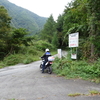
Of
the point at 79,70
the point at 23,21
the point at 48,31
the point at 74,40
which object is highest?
the point at 23,21

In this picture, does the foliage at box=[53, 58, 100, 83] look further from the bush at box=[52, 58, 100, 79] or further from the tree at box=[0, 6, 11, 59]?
the tree at box=[0, 6, 11, 59]

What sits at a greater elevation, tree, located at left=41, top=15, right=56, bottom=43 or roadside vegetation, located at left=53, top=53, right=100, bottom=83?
tree, located at left=41, top=15, right=56, bottom=43

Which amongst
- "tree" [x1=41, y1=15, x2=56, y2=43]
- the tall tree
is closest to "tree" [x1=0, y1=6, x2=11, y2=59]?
the tall tree

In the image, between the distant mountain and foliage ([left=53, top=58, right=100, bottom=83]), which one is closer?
foliage ([left=53, top=58, right=100, bottom=83])

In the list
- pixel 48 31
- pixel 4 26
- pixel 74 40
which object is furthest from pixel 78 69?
pixel 48 31

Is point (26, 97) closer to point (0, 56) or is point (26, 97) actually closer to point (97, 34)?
point (97, 34)

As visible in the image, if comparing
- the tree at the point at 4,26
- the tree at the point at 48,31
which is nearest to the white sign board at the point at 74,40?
the tree at the point at 4,26

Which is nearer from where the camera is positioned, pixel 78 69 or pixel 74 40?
pixel 78 69

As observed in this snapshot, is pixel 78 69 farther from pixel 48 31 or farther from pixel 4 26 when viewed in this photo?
pixel 48 31

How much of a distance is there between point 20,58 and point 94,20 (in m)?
11.9

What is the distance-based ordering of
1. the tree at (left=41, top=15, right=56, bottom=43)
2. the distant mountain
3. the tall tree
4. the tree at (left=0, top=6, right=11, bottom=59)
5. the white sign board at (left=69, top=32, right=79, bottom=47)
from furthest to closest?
the distant mountain, the tree at (left=41, top=15, right=56, bottom=43), the tree at (left=0, top=6, right=11, bottom=59), the white sign board at (left=69, top=32, right=79, bottom=47), the tall tree

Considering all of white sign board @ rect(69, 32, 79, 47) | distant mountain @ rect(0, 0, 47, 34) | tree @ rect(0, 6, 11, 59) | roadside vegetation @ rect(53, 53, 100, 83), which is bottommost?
roadside vegetation @ rect(53, 53, 100, 83)

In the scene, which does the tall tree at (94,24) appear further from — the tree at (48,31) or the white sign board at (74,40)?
the tree at (48,31)

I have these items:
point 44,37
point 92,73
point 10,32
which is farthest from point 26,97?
point 44,37
